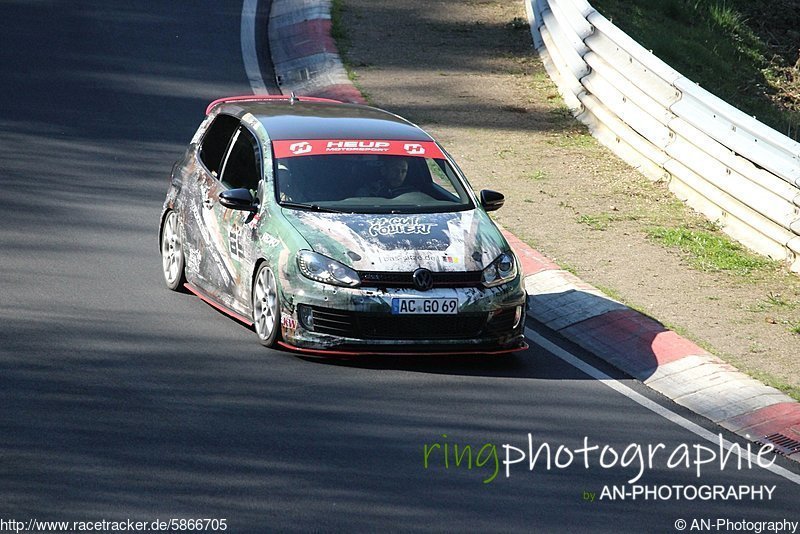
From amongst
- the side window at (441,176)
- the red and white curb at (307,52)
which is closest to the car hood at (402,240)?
the side window at (441,176)

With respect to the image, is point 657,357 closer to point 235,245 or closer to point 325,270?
point 325,270

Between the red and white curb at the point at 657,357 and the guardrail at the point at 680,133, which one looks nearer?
the red and white curb at the point at 657,357

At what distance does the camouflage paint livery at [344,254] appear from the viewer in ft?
31.6

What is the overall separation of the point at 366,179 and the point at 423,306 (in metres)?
1.59

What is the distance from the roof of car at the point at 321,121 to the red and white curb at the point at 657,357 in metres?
1.75

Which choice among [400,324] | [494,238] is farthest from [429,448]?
[494,238]

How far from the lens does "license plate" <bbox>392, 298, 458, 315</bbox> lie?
9.52m

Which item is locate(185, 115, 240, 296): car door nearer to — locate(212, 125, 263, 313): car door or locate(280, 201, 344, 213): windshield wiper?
locate(212, 125, 263, 313): car door

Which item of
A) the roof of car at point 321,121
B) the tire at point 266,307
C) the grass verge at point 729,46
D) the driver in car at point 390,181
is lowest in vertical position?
the grass verge at point 729,46

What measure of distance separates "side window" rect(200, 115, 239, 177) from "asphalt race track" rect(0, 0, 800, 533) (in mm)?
1099

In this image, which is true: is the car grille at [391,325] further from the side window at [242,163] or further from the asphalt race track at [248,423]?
the side window at [242,163]

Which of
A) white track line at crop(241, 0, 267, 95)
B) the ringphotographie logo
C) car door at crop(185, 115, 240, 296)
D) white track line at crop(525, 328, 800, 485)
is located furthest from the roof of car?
white track line at crop(241, 0, 267, 95)

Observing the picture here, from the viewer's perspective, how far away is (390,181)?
10836 mm

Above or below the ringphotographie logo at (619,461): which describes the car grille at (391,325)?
above
